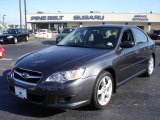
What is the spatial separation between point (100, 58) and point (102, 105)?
83 centimetres

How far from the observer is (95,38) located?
614cm

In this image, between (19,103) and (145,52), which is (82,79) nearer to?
(19,103)

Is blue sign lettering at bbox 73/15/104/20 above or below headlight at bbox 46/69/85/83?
above

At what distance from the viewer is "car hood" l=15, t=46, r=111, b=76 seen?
15.3 feet

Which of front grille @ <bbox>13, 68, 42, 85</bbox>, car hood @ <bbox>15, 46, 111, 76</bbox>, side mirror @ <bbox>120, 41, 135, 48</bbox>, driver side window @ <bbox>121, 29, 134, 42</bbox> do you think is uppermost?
driver side window @ <bbox>121, 29, 134, 42</bbox>

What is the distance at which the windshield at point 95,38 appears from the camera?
5895 millimetres

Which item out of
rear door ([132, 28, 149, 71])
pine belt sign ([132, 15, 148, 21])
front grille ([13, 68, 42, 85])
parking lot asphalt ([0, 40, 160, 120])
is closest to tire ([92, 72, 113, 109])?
parking lot asphalt ([0, 40, 160, 120])

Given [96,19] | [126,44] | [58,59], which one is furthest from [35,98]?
[96,19]

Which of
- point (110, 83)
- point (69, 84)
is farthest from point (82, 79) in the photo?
point (110, 83)

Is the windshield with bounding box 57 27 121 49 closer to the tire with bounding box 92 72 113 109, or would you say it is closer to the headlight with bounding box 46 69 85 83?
the tire with bounding box 92 72 113 109

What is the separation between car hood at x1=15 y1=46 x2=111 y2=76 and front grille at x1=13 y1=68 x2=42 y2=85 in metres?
0.07

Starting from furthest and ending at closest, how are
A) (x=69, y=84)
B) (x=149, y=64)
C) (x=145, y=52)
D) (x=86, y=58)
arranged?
(x=149, y=64), (x=145, y=52), (x=86, y=58), (x=69, y=84)

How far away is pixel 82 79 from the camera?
15.1ft

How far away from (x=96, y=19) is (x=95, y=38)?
213 feet
